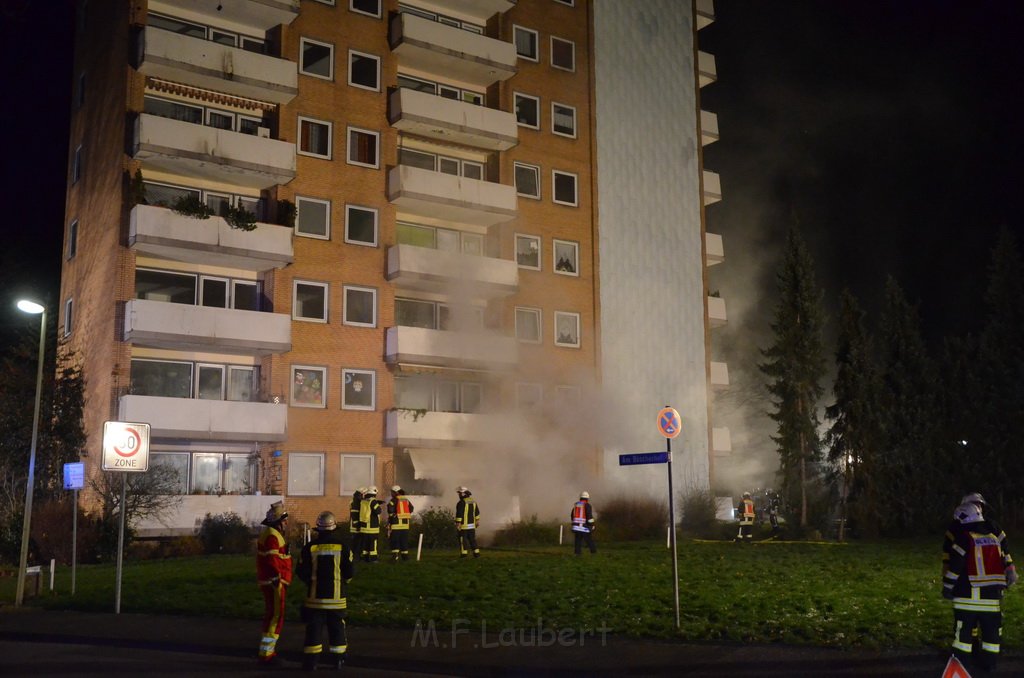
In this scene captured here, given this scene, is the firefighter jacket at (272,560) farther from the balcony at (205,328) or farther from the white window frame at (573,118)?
the white window frame at (573,118)

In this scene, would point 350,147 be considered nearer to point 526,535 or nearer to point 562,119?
point 562,119

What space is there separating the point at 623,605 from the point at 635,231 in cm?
3281

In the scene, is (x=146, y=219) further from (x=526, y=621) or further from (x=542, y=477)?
(x=526, y=621)

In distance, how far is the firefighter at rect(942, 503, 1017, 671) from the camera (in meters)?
12.0

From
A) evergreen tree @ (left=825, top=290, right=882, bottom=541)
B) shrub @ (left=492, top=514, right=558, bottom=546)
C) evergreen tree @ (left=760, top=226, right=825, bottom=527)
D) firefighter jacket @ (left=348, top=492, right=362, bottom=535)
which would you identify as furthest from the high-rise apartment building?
firefighter jacket @ (left=348, top=492, right=362, bottom=535)

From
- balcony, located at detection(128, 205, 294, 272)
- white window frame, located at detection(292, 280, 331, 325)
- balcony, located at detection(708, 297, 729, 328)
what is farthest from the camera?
balcony, located at detection(708, 297, 729, 328)

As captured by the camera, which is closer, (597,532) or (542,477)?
(597,532)

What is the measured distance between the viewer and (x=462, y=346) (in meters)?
41.6

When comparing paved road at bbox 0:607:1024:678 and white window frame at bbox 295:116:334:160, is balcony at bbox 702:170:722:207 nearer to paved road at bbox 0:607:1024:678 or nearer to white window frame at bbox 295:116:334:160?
white window frame at bbox 295:116:334:160

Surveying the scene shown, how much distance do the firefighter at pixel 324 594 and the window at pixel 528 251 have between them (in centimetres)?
3259

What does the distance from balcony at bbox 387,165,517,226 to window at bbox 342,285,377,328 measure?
397 centimetres

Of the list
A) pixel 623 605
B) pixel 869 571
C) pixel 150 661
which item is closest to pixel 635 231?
pixel 869 571

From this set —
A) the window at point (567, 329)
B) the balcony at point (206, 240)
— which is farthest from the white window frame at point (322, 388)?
the window at point (567, 329)

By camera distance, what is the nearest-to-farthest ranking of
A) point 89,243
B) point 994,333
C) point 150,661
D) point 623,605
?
point 150,661, point 623,605, point 89,243, point 994,333
